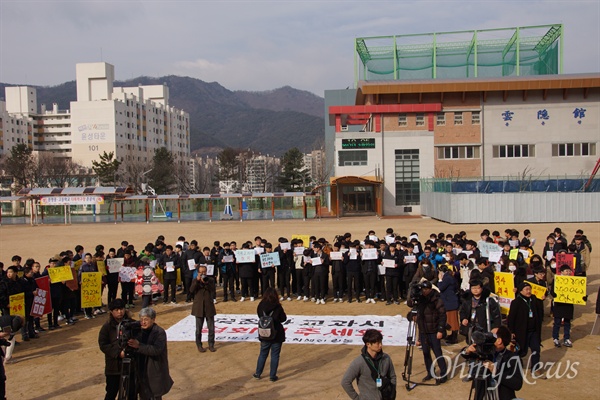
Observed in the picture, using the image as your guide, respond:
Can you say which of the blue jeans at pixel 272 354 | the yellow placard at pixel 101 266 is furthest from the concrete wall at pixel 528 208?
the blue jeans at pixel 272 354

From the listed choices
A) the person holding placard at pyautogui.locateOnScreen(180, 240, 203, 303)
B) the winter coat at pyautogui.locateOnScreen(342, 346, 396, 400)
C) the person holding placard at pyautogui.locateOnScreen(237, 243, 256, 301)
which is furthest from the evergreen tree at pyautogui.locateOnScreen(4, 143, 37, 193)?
the winter coat at pyautogui.locateOnScreen(342, 346, 396, 400)

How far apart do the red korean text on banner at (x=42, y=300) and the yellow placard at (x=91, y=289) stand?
46.0 inches

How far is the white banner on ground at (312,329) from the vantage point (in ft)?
34.3

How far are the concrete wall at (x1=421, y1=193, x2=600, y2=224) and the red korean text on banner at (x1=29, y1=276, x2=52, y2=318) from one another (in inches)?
1237

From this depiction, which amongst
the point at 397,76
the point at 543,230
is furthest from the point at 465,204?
Result: the point at 397,76

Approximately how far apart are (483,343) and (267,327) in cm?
362

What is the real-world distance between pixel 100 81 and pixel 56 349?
10838cm

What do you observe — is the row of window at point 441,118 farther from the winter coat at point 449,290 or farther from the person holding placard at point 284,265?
the winter coat at point 449,290

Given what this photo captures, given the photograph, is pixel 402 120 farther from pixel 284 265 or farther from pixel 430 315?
pixel 430 315

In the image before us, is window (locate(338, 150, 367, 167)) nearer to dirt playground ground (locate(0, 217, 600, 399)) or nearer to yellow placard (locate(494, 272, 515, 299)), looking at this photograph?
dirt playground ground (locate(0, 217, 600, 399))

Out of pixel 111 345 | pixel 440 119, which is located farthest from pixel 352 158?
pixel 111 345

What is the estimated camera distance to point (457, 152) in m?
52.7

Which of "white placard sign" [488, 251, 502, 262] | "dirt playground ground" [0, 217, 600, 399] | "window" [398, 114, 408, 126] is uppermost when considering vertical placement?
"window" [398, 114, 408, 126]

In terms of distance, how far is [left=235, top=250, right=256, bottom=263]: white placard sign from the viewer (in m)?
13.9
